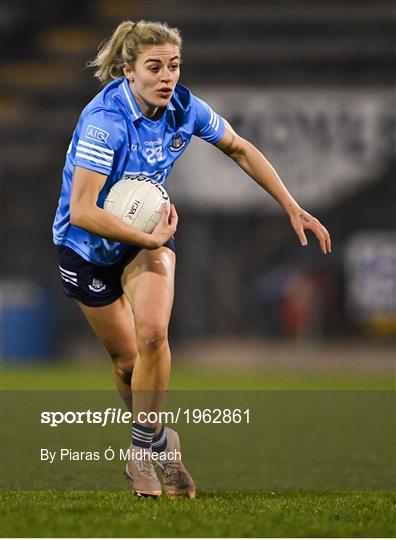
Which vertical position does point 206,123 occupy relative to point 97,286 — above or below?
above

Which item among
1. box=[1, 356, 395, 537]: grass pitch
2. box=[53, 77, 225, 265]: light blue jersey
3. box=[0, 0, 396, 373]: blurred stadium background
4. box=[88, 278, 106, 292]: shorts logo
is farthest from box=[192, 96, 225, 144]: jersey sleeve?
box=[0, 0, 396, 373]: blurred stadium background

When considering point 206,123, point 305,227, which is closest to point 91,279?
point 206,123

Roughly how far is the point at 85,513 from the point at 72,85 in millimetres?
14412

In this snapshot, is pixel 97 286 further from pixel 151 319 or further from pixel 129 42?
pixel 129 42

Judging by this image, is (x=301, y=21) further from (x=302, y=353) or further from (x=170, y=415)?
(x=170, y=415)

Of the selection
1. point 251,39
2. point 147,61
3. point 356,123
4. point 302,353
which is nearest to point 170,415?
point 147,61

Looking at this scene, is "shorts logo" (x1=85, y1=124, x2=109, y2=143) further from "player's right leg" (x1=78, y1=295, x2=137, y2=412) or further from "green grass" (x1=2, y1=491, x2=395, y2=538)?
"green grass" (x1=2, y1=491, x2=395, y2=538)

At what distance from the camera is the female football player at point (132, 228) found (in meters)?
4.31

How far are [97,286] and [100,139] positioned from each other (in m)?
0.68

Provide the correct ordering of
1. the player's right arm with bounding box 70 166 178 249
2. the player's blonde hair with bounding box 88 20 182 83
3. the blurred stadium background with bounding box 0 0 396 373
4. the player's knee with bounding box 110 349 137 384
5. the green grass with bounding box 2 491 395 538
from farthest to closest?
the blurred stadium background with bounding box 0 0 396 373, the player's knee with bounding box 110 349 137 384, the player's blonde hair with bounding box 88 20 182 83, the player's right arm with bounding box 70 166 178 249, the green grass with bounding box 2 491 395 538

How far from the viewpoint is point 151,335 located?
14.4 feet

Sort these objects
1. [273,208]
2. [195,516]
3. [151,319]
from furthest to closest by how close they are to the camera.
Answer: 1. [273,208]
2. [151,319]
3. [195,516]

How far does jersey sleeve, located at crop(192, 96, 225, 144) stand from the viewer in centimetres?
471

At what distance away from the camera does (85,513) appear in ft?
12.9
